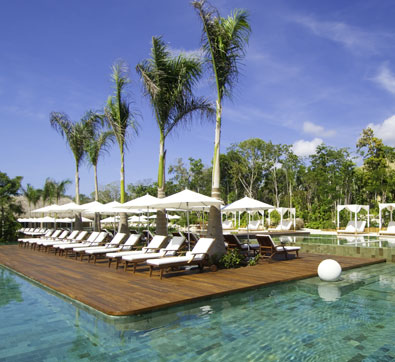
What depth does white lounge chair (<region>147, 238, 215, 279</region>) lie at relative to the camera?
8078mm

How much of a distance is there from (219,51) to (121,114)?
6.23m

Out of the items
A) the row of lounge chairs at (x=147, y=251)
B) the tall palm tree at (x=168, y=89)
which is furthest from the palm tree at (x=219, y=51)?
the tall palm tree at (x=168, y=89)

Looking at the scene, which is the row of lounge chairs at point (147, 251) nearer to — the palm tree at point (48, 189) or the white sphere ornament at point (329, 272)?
the white sphere ornament at point (329, 272)

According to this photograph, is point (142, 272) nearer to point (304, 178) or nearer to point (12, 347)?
point (12, 347)

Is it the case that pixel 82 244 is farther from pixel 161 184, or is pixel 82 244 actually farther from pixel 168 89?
pixel 168 89

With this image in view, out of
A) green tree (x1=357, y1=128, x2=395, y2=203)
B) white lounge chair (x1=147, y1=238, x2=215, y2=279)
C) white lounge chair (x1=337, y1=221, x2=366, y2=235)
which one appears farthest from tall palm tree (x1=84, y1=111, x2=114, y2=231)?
green tree (x1=357, y1=128, x2=395, y2=203)

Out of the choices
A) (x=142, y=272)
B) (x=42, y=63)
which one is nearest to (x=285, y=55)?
(x=42, y=63)

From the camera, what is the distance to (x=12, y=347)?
4418 millimetres

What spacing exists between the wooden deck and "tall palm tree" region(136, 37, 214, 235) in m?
3.68

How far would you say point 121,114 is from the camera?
1529 cm

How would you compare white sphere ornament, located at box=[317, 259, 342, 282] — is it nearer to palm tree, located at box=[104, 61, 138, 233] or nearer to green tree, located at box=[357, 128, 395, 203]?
palm tree, located at box=[104, 61, 138, 233]

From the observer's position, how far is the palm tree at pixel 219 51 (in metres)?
10.1

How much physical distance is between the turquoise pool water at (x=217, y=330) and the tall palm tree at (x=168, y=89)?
6.39 metres

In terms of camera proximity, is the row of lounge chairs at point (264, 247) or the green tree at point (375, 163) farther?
the green tree at point (375, 163)
